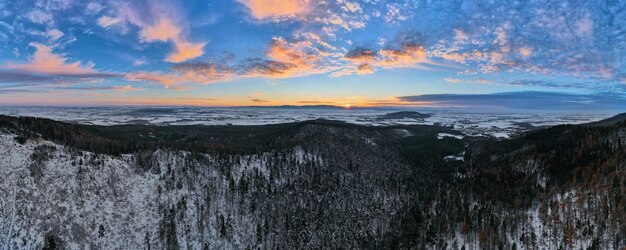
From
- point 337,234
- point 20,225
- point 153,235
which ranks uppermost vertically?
point 20,225

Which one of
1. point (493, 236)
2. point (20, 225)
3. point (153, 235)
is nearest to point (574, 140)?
point (493, 236)

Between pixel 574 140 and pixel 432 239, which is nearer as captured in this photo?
pixel 432 239

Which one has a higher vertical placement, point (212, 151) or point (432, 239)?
point (212, 151)

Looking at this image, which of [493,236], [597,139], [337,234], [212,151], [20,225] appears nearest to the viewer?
[20,225]

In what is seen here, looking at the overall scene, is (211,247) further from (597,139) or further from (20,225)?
(597,139)

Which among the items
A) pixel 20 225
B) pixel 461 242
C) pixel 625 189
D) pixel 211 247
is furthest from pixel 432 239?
pixel 20 225

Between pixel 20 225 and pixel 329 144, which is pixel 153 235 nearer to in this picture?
pixel 20 225

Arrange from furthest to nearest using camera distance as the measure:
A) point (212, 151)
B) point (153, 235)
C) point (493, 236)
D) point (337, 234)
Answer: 1. point (212, 151)
2. point (337, 234)
3. point (493, 236)
4. point (153, 235)
